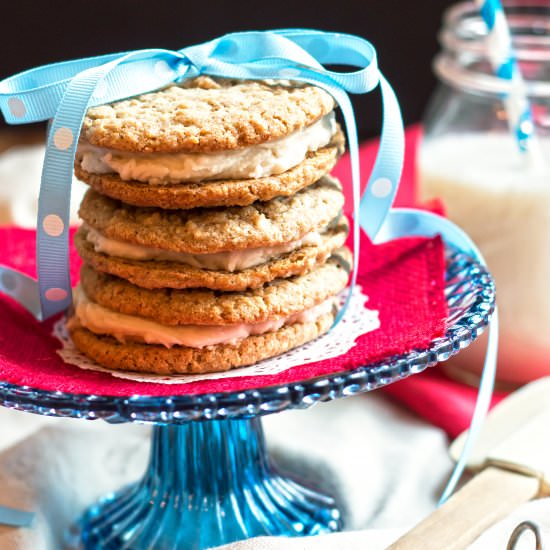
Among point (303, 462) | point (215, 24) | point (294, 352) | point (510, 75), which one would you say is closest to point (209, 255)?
point (294, 352)

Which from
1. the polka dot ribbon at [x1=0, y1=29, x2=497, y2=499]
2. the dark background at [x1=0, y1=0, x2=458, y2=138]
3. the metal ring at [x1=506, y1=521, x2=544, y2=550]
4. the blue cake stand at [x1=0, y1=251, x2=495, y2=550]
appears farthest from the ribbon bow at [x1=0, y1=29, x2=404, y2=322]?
the dark background at [x1=0, y1=0, x2=458, y2=138]

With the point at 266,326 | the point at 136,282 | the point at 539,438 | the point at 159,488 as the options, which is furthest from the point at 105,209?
the point at 539,438

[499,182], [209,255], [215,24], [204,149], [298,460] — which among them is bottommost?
[298,460]

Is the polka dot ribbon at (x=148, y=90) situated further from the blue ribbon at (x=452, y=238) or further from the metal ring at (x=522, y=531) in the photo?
the metal ring at (x=522, y=531)

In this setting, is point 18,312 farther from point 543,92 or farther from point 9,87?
point 543,92

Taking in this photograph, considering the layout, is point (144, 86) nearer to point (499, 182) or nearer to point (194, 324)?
A: point (194, 324)

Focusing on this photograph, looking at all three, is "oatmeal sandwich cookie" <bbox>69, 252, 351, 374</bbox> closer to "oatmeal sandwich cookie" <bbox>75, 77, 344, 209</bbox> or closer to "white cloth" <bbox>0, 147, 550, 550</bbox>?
"oatmeal sandwich cookie" <bbox>75, 77, 344, 209</bbox>
